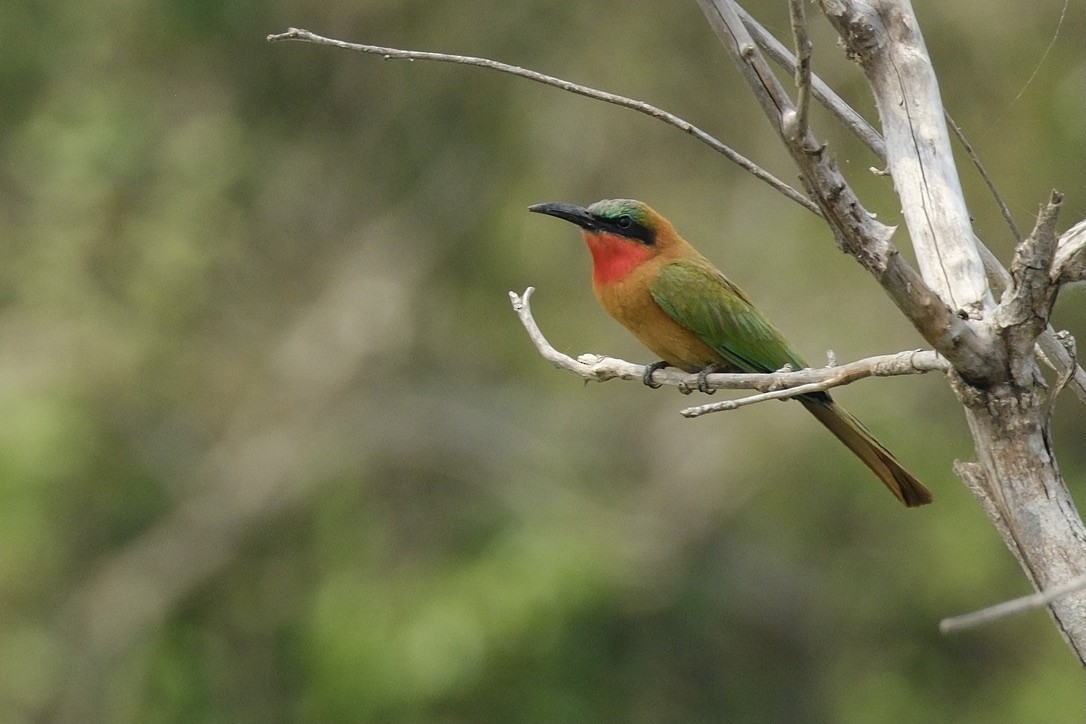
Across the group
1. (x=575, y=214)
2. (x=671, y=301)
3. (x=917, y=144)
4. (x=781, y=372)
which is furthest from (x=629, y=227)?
(x=917, y=144)

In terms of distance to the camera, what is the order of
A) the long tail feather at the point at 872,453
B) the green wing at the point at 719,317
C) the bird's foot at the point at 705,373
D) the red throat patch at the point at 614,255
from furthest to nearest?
the red throat patch at the point at 614,255 → the green wing at the point at 719,317 → the bird's foot at the point at 705,373 → the long tail feather at the point at 872,453

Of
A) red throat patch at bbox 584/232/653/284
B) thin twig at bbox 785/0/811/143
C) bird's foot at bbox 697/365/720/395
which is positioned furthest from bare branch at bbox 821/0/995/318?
red throat patch at bbox 584/232/653/284

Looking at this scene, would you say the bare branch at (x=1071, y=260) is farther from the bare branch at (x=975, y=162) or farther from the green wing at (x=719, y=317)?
the green wing at (x=719, y=317)

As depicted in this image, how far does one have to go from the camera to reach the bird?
4203 mm

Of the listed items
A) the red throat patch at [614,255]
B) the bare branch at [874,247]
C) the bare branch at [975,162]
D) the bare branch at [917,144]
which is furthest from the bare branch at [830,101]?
the red throat patch at [614,255]

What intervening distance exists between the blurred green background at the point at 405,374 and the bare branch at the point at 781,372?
4403 millimetres

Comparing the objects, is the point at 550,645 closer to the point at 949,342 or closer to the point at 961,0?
the point at 961,0

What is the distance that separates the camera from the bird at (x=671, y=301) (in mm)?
4203

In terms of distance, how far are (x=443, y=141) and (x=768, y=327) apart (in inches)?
185

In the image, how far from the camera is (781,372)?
9.02 feet

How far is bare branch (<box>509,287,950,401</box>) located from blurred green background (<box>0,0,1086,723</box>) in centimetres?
440

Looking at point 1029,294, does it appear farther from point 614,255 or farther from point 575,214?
point 575,214

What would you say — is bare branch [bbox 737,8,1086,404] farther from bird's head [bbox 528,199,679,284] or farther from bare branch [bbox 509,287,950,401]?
bird's head [bbox 528,199,679,284]

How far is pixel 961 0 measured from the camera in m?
7.84
